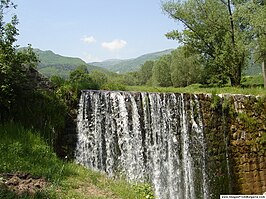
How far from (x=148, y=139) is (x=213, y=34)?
32.0 ft

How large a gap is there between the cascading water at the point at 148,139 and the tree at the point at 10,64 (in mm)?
1850

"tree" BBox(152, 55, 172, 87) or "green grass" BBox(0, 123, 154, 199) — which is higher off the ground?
"tree" BBox(152, 55, 172, 87)

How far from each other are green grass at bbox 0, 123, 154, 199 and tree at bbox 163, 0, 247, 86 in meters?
11.5

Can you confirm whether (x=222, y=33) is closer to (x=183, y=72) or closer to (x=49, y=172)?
(x=49, y=172)

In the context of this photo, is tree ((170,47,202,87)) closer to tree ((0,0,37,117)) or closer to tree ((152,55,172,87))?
tree ((152,55,172,87))

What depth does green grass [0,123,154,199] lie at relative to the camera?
5.04m

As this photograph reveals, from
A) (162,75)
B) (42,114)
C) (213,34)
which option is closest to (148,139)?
(42,114)

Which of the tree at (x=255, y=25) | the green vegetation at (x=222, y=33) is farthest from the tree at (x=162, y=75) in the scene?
the tree at (x=255, y=25)

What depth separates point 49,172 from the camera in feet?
18.7

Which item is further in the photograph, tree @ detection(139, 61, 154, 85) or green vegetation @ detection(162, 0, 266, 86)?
tree @ detection(139, 61, 154, 85)

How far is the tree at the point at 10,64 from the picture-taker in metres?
7.44

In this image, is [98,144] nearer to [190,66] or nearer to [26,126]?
[26,126]

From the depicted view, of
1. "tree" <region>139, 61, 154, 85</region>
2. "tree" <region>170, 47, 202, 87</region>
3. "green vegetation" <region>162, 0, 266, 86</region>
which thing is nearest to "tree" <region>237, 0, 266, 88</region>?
"green vegetation" <region>162, 0, 266, 86</region>

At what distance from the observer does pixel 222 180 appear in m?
10.5
